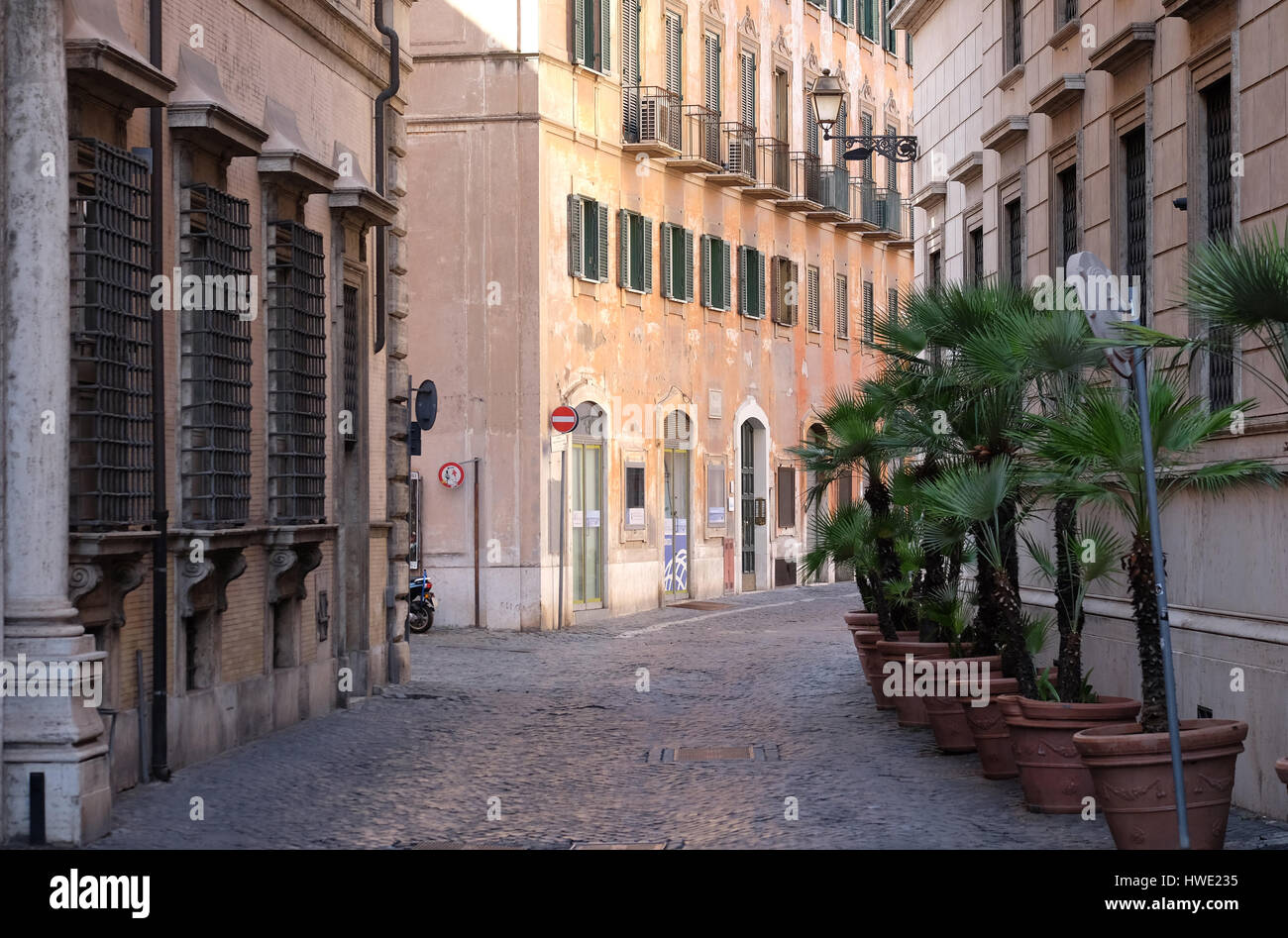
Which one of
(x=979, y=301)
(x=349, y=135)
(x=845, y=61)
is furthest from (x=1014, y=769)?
(x=845, y=61)

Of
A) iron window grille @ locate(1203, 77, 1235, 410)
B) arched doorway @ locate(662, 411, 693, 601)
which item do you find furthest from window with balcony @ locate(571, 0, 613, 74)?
iron window grille @ locate(1203, 77, 1235, 410)

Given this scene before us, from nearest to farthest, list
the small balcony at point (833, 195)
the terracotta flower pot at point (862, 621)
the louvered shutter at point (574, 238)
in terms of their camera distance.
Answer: the terracotta flower pot at point (862, 621), the louvered shutter at point (574, 238), the small balcony at point (833, 195)

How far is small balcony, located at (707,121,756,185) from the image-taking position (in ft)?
118

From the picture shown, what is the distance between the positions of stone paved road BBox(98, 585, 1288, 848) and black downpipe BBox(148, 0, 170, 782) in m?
0.41

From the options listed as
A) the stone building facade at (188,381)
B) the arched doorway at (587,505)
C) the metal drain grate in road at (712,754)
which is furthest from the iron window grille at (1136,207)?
the arched doorway at (587,505)

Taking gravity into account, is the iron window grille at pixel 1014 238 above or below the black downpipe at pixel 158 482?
above

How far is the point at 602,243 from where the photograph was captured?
31.2 m

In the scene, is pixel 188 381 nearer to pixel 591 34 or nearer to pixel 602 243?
pixel 602 243

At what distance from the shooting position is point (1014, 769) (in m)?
12.2

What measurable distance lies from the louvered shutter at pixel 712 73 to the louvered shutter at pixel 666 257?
3189mm

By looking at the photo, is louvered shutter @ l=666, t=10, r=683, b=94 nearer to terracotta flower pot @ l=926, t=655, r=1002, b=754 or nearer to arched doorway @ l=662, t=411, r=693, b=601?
arched doorway @ l=662, t=411, r=693, b=601

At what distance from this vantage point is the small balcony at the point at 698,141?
34062 millimetres

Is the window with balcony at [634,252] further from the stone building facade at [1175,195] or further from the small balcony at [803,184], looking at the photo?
the stone building facade at [1175,195]

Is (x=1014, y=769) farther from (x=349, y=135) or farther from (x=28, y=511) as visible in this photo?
(x=349, y=135)
